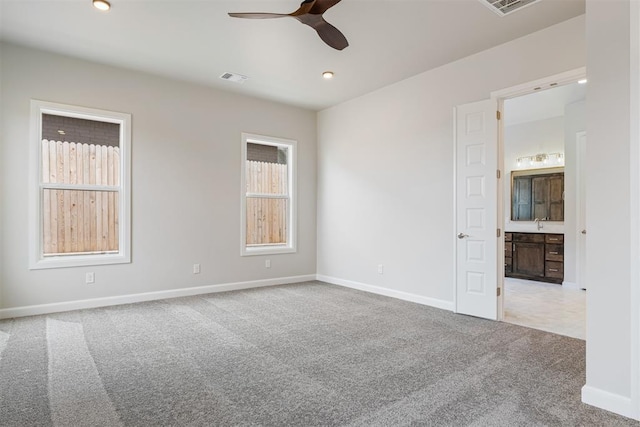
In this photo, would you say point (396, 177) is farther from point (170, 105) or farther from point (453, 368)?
point (170, 105)

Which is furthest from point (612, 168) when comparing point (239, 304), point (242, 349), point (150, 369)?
point (239, 304)

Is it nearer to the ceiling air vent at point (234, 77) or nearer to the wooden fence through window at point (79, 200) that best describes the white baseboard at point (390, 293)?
the wooden fence through window at point (79, 200)

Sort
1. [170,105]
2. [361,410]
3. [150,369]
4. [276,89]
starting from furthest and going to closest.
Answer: [276,89], [170,105], [150,369], [361,410]

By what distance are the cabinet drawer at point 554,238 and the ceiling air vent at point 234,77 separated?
565 centimetres

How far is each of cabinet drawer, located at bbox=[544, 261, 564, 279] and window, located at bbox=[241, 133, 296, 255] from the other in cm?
443

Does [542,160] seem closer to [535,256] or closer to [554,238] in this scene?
[554,238]

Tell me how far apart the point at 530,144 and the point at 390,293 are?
14.6 feet

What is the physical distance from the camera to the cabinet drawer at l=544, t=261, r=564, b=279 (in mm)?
5828

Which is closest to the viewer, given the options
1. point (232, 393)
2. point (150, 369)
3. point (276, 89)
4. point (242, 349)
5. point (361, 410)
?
point (361, 410)

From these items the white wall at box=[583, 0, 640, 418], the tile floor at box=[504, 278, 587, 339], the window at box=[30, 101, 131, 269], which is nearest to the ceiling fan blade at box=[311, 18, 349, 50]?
the white wall at box=[583, 0, 640, 418]

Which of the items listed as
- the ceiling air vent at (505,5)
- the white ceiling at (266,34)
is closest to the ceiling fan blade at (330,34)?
the white ceiling at (266,34)

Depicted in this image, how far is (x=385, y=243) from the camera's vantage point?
16.2ft

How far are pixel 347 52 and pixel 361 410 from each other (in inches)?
137

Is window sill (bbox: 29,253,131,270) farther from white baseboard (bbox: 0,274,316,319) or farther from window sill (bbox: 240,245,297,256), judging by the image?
window sill (bbox: 240,245,297,256)
